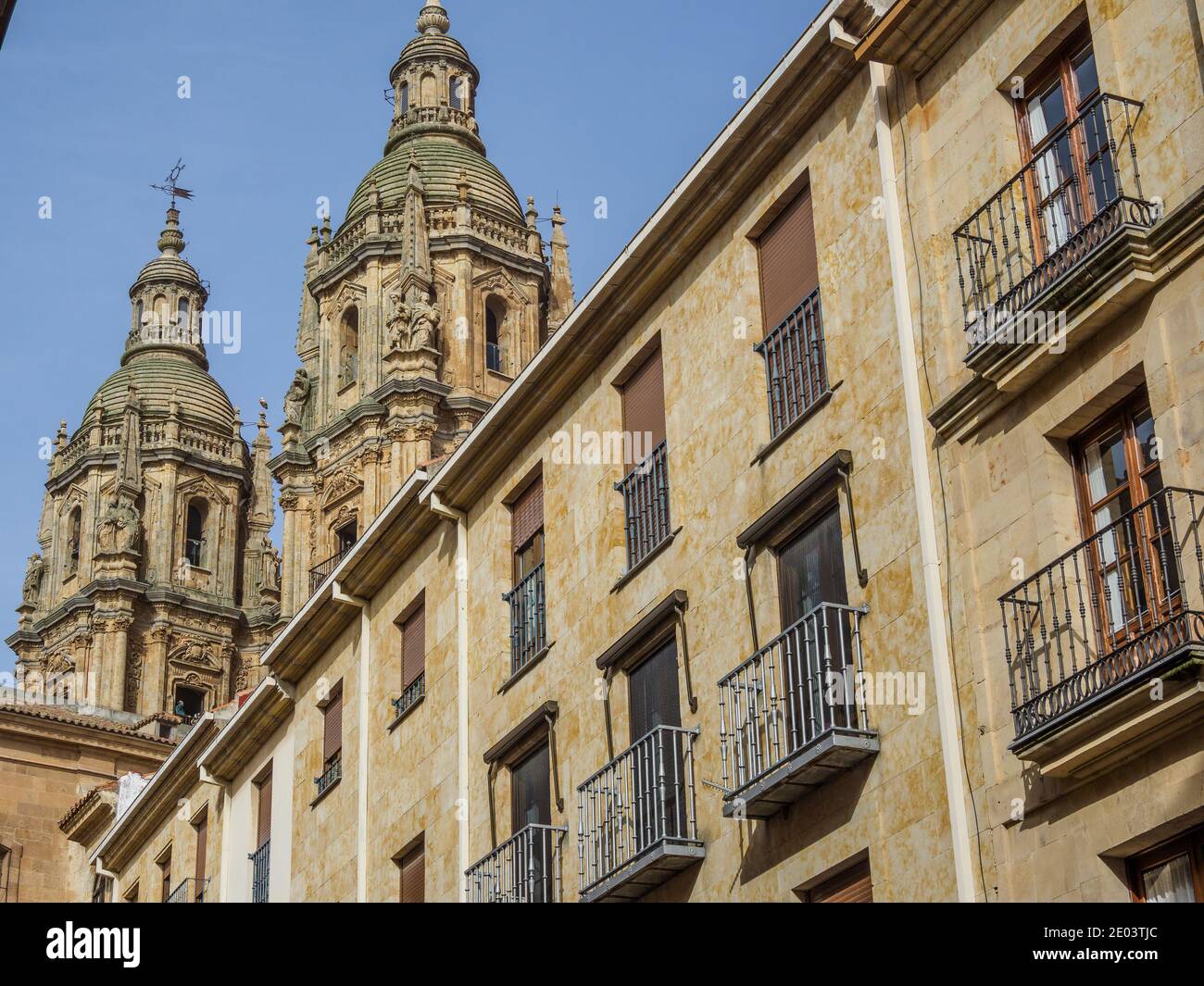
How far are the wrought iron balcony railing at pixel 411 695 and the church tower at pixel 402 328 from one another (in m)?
35.5

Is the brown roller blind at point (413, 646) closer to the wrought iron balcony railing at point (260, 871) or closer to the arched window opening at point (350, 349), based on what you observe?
the wrought iron balcony railing at point (260, 871)

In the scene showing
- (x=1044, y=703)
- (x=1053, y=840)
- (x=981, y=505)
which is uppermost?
(x=981, y=505)

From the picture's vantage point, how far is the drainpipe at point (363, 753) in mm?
24250

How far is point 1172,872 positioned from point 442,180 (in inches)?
2273

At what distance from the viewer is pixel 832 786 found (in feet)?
51.7

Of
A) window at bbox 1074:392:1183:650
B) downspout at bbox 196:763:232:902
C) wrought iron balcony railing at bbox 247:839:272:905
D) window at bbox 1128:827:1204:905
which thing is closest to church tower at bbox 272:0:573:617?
downspout at bbox 196:763:232:902

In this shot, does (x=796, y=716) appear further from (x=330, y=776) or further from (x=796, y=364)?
(x=330, y=776)

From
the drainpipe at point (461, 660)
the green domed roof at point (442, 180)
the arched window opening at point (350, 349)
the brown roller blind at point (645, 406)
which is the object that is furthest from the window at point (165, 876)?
the green domed roof at point (442, 180)

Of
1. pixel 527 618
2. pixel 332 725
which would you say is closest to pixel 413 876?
pixel 527 618

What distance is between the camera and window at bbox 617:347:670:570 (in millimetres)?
19391

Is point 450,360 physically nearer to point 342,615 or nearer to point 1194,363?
point 342,615
